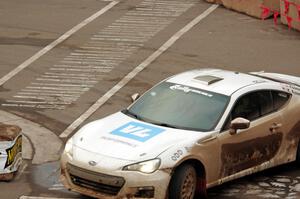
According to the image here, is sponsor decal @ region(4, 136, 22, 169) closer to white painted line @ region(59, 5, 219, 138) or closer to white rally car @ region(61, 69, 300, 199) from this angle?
white rally car @ region(61, 69, 300, 199)

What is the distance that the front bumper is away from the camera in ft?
32.9

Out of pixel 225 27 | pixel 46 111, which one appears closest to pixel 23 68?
pixel 46 111

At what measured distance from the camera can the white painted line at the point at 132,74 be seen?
48.7 ft

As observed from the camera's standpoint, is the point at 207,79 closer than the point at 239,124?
No

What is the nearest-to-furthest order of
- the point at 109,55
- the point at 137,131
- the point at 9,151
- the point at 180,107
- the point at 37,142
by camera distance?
the point at 137,131 → the point at 180,107 → the point at 9,151 → the point at 37,142 → the point at 109,55

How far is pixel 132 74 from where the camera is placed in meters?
18.5

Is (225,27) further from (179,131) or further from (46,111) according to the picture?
(179,131)

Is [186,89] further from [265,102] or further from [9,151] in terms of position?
[9,151]

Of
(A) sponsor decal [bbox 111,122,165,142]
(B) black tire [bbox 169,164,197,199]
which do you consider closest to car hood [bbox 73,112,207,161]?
(A) sponsor decal [bbox 111,122,165,142]

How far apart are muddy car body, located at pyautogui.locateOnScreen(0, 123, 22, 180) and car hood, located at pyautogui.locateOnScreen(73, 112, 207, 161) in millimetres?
1115

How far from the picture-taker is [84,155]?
10.4m

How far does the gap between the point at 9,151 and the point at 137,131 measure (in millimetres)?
1922

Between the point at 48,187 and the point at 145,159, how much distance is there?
6.37 feet

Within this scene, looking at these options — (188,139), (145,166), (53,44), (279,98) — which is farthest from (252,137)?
(53,44)
